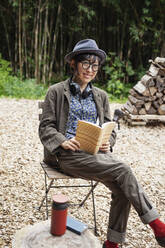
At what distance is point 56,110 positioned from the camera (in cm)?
262

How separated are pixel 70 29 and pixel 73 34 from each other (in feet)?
1.87

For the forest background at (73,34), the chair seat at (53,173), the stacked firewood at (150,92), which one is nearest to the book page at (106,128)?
the chair seat at (53,173)

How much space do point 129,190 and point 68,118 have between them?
87 cm

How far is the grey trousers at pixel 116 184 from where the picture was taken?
218cm

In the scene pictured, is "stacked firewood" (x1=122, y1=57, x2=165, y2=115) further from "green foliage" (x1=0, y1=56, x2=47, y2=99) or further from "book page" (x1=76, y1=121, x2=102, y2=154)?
"book page" (x1=76, y1=121, x2=102, y2=154)

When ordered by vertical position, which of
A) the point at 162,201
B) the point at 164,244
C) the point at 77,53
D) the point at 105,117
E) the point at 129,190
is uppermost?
the point at 77,53

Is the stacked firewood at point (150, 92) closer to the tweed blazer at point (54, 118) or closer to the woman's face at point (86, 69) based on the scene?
the woman's face at point (86, 69)

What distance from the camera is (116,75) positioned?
379 inches

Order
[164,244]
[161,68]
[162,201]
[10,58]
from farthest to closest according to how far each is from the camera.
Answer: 1. [10,58]
2. [161,68]
3. [162,201]
4. [164,244]

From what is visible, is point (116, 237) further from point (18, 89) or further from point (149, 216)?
point (18, 89)

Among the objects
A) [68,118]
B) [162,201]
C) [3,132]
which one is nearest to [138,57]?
[3,132]

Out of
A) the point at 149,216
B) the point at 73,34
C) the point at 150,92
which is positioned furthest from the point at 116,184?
the point at 73,34

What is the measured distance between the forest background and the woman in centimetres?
565

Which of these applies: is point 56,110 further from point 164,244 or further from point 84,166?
point 164,244
